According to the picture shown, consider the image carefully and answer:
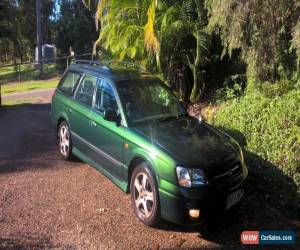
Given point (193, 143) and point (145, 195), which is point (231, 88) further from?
point (145, 195)

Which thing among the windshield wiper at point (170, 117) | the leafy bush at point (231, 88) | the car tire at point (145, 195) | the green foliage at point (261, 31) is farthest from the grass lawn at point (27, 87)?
the car tire at point (145, 195)

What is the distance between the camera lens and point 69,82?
7.49 meters

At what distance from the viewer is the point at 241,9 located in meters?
6.84

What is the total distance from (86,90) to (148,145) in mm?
2129

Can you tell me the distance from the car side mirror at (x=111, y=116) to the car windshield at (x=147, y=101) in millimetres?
141

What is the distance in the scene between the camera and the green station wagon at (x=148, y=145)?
468 centimetres

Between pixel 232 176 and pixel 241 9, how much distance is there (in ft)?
10.3

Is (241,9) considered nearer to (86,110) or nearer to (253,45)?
(253,45)

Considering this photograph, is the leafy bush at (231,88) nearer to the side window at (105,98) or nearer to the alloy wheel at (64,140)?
the side window at (105,98)

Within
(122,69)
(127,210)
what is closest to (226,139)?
(127,210)

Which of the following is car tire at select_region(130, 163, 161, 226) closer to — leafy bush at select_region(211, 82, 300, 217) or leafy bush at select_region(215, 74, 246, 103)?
leafy bush at select_region(211, 82, 300, 217)

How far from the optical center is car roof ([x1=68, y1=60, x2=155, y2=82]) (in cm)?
632

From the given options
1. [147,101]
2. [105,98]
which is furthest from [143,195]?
[105,98]

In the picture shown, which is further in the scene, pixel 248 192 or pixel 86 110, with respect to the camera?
pixel 86 110
